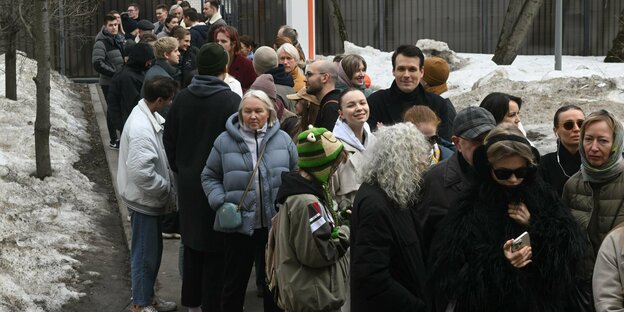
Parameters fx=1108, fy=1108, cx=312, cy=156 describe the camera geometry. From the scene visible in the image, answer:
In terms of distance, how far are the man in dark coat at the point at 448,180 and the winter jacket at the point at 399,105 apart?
2.44m

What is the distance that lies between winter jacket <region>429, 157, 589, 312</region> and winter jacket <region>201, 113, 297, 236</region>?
2647 mm

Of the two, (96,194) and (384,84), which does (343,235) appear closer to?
(96,194)

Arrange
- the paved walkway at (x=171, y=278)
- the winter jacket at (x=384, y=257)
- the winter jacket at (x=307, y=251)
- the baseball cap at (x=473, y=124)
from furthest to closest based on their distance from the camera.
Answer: the paved walkway at (x=171, y=278)
the winter jacket at (x=307, y=251)
the baseball cap at (x=473, y=124)
the winter jacket at (x=384, y=257)

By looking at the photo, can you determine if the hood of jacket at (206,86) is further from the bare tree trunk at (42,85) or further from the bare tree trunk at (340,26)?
the bare tree trunk at (340,26)

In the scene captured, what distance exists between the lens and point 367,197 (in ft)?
18.3

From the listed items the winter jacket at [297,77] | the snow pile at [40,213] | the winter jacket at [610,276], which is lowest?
the snow pile at [40,213]

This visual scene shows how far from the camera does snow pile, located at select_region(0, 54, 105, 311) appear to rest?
8.61 meters

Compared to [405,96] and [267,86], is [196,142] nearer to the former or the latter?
[267,86]

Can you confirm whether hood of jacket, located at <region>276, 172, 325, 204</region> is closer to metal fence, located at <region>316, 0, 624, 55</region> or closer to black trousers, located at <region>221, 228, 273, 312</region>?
black trousers, located at <region>221, 228, 273, 312</region>

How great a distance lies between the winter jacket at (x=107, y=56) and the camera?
50.7 feet

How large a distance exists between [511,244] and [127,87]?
27.4 feet

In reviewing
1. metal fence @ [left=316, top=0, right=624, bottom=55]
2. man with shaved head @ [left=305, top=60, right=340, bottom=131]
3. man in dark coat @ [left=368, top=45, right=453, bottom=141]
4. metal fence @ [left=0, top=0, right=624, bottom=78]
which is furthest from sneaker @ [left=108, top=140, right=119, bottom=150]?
metal fence @ [left=316, top=0, right=624, bottom=55]

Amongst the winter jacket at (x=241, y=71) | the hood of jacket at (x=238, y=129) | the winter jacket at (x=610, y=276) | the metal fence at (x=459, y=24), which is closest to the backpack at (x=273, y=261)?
the hood of jacket at (x=238, y=129)

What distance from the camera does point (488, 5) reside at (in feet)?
89.7
